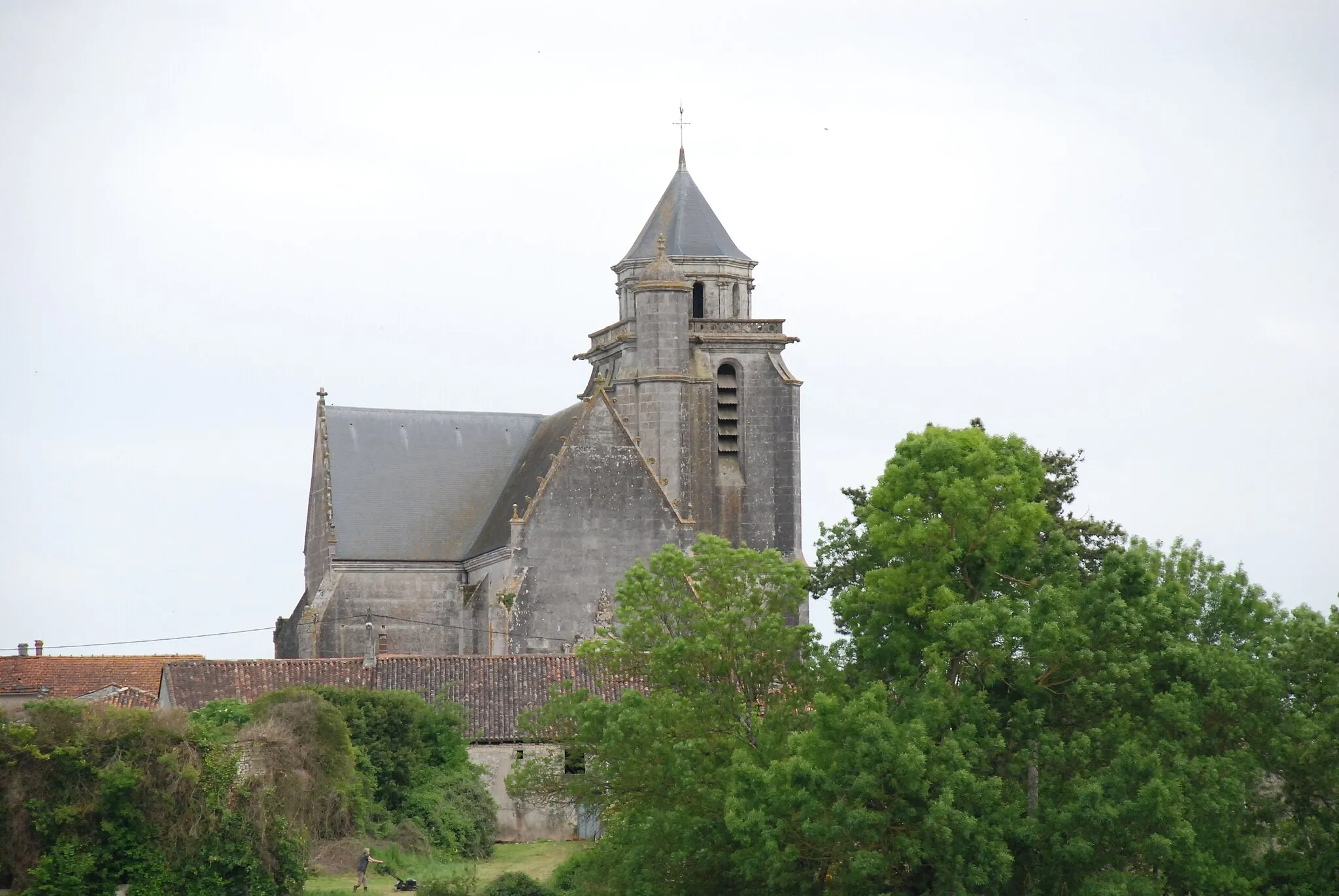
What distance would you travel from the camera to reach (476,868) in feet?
139

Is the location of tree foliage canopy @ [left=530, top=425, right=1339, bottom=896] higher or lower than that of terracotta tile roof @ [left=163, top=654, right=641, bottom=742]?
lower

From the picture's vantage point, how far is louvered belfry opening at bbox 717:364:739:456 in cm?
6194

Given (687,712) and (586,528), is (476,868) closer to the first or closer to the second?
(687,712)

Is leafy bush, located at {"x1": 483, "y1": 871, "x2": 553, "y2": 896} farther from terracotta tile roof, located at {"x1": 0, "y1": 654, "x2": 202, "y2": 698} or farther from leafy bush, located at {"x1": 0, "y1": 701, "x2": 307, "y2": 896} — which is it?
terracotta tile roof, located at {"x1": 0, "y1": 654, "x2": 202, "y2": 698}

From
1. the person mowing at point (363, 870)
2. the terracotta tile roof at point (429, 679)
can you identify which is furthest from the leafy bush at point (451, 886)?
the terracotta tile roof at point (429, 679)

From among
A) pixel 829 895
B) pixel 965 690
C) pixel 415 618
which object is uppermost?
pixel 415 618

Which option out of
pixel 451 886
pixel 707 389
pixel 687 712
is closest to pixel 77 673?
pixel 707 389

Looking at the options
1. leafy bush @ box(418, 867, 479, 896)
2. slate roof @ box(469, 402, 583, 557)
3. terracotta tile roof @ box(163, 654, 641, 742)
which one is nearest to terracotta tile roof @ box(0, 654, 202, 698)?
slate roof @ box(469, 402, 583, 557)

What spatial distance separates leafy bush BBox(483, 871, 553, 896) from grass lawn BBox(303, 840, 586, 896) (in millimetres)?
1052

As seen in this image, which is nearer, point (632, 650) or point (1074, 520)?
point (632, 650)

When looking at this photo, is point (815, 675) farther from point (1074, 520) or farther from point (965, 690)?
point (1074, 520)

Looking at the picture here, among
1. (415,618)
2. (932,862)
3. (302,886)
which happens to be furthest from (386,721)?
(932,862)

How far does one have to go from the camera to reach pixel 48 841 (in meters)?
40.1

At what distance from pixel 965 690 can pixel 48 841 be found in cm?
1489
